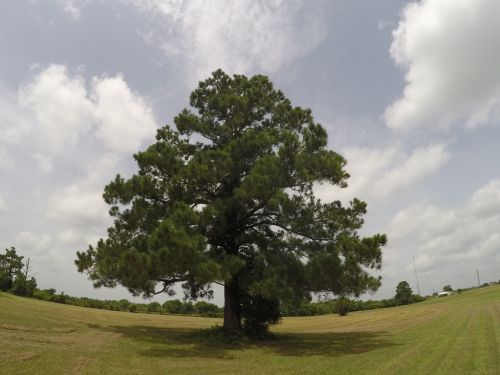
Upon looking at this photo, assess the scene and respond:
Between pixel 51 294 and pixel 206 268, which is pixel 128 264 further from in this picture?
pixel 51 294

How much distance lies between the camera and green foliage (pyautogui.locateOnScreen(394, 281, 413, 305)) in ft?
344

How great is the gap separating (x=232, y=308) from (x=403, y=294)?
93.1 meters

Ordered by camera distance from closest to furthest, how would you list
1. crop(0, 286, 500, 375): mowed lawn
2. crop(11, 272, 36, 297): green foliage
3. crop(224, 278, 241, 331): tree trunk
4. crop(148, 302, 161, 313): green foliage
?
1. crop(0, 286, 500, 375): mowed lawn
2. crop(224, 278, 241, 331): tree trunk
3. crop(11, 272, 36, 297): green foliage
4. crop(148, 302, 161, 313): green foliage

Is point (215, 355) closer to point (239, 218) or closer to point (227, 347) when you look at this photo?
point (227, 347)

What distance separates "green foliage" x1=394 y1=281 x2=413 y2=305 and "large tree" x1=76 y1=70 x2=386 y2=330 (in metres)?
89.5

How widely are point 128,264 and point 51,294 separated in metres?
49.0

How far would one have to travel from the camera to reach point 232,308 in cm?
2456

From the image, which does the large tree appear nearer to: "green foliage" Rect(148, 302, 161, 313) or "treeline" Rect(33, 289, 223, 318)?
"treeline" Rect(33, 289, 223, 318)

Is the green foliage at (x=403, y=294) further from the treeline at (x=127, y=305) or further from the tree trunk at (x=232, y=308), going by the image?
the tree trunk at (x=232, y=308)

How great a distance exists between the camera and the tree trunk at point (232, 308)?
24375 mm

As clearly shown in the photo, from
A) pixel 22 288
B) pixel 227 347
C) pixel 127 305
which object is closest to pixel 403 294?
pixel 127 305

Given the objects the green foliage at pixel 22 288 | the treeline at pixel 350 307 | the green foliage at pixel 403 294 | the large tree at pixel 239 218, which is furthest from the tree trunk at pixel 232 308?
the green foliage at pixel 403 294

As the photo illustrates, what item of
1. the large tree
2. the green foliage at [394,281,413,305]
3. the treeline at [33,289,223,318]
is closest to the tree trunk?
the large tree

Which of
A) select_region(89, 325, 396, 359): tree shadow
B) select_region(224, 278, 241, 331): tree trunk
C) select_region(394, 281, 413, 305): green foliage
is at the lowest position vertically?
select_region(89, 325, 396, 359): tree shadow
